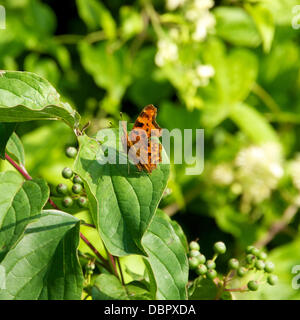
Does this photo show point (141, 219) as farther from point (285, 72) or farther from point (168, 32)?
point (285, 72)

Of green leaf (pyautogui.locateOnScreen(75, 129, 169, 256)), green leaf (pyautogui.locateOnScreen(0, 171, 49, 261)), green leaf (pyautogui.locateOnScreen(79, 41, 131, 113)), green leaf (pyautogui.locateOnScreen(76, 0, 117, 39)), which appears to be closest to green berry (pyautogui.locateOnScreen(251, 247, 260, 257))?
green leaf (pyautogui.locateOnScreen(75, 129, 169, 256))

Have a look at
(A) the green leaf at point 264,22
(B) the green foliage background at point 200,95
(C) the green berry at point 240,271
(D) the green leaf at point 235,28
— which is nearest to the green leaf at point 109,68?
(B) the green foliage background at point 200,95

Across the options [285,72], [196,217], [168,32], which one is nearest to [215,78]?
[168,32]

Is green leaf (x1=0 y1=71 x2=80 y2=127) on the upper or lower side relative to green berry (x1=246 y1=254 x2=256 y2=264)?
upper

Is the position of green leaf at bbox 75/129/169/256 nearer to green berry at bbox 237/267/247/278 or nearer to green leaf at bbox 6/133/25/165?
green leaf at bbox 6/133/25/165

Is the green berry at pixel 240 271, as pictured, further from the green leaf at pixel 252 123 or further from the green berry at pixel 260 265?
the green leaf at pixel 252 123
